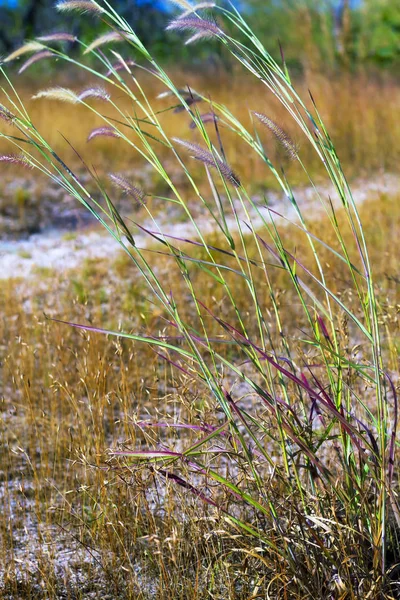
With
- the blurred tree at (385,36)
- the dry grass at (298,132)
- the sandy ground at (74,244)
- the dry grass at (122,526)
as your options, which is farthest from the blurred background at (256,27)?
the dry grass at (122,526)

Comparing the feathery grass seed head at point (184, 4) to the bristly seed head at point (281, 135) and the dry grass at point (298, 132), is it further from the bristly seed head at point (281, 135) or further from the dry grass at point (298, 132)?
the dry grass at point (298, 132)

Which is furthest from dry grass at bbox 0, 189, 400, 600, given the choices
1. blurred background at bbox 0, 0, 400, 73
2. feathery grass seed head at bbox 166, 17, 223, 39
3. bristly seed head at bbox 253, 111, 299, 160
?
blurred background at bbox 0, 0, 400, 73

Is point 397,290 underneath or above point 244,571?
above

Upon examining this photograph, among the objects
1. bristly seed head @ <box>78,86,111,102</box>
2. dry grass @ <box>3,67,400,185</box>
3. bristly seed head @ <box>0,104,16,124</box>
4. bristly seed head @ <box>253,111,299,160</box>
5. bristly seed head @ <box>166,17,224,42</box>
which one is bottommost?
bristly seed head @ <box>253,111,299,160</box>

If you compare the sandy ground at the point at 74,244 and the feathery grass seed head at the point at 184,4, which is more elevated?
the feathery grass seed head at the point at 184,4

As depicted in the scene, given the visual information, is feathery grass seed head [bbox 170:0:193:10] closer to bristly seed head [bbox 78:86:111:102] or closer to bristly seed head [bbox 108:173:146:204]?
bristly seed head [bbox 78:86:111:102]

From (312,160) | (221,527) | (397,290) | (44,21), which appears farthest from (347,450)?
(44,21)

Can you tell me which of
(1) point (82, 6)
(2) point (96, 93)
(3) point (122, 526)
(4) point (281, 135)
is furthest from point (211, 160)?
(3) point (122, 526)

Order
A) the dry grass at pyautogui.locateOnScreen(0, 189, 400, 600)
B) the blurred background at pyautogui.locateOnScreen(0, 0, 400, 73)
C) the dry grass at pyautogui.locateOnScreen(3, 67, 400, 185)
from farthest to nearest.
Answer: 1. the blurred background at pyautogui.locateOnScreen(0, 0, 400, 73)
2. the dry grass at pyautogui.locateOnScreen(3, 67, 400, 185)
3. the dry grass at pyautogui.locateOnScreen(0, 189, 400, 600)

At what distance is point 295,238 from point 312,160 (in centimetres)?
295

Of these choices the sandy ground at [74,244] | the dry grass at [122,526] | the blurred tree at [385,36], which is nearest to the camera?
the dry grass at [122,526]

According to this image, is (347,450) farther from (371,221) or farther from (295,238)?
(371,221)

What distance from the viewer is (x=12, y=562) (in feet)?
5.29

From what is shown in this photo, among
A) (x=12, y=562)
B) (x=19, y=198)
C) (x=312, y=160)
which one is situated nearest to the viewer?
(x=12, y=562)
